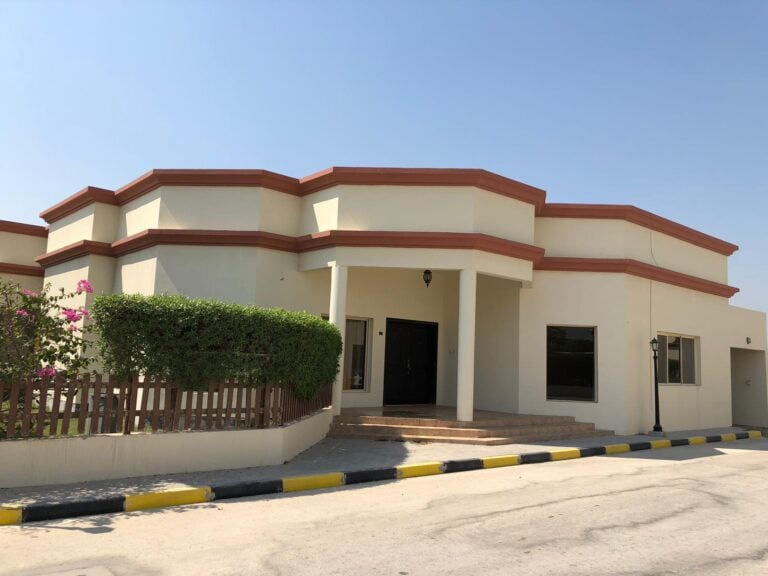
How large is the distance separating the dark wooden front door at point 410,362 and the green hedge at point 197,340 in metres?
6.07

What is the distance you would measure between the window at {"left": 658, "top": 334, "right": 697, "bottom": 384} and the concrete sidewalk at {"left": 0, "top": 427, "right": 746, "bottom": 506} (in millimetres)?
2516

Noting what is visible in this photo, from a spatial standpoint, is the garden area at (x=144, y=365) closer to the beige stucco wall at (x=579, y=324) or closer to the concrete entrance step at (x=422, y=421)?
the concrete entrance step at (x=422, y=421)

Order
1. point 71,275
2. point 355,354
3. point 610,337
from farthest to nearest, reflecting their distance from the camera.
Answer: point 71,275 → point 355,354 → point 610,337

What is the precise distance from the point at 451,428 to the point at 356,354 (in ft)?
12.5

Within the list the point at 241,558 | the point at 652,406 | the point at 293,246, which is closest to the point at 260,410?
the point at 241,558

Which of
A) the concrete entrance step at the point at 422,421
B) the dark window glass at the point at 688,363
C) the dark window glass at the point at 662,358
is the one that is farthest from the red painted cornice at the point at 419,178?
the dark window glass at the point at 688,363

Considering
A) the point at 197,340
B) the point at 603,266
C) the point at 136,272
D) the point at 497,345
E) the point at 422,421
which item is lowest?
the point at 422,421

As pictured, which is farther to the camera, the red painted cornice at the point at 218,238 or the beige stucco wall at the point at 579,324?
the beige stucco wall at the point at 579,324

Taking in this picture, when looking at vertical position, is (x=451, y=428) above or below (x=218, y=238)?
below

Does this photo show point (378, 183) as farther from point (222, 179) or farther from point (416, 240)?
point (222, 179)

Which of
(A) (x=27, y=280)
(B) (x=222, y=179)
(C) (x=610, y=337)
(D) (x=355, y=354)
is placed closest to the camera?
(B) (x=222, y=179)

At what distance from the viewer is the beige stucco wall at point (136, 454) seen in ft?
23.1

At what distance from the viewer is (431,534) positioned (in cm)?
577

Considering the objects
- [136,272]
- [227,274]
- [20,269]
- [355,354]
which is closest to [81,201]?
[136,272]
